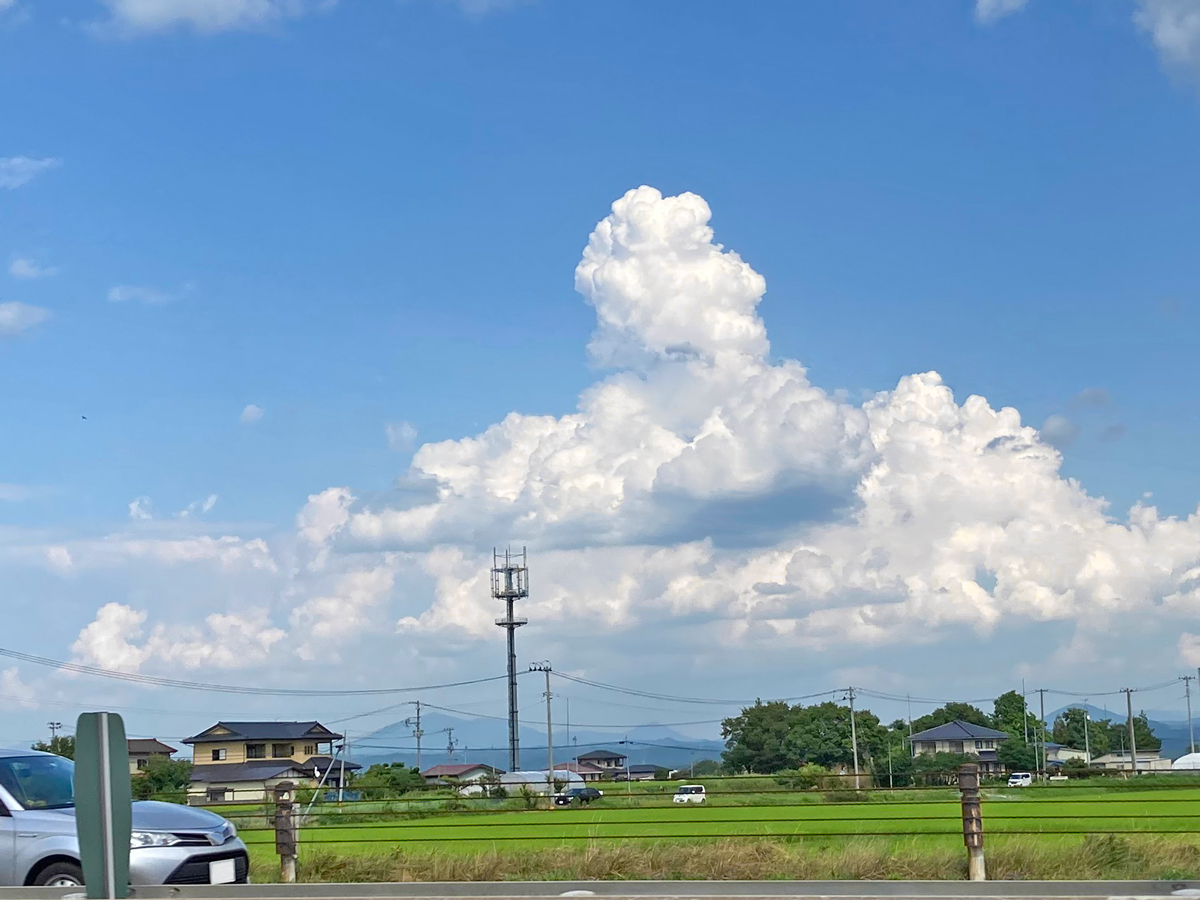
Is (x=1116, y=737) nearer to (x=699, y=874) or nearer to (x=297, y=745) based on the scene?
(x=297, y=745)

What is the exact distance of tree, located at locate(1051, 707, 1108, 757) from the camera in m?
154

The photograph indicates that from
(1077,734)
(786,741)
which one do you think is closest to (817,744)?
(786,741)

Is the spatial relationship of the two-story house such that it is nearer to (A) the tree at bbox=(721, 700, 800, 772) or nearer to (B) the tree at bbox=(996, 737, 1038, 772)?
(A) the tree at bbox=(721, 700, 800, 772)

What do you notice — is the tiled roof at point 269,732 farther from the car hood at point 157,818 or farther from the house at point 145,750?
the car hood at point 157,818

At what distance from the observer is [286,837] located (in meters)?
14.5

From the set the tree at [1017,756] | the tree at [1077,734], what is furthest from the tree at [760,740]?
the tree at [1077,734]

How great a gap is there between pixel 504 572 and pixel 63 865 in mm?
89611

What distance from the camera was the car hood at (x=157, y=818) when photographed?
37.8 ft

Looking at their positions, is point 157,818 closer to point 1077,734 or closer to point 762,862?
point 762,862

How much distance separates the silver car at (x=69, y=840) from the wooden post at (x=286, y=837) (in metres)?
2.23

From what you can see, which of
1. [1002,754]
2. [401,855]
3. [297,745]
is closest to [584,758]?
[1002,754]

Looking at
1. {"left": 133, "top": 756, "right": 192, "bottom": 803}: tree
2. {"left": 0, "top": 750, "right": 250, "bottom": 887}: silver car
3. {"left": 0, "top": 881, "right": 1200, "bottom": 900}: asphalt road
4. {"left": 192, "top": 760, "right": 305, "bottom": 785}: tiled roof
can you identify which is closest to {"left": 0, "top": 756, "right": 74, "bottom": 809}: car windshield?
{"left": 0, "top": 750, "right": 250, "bottom": 887}: silver car

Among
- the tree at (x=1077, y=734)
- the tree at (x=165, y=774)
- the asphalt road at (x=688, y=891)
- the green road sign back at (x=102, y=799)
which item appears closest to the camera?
the green road sign back at (x=102, y=799)

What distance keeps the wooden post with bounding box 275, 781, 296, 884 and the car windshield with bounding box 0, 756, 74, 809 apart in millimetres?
2714
